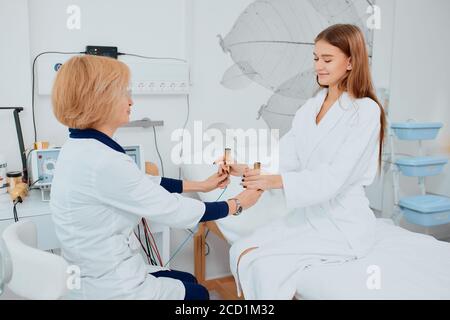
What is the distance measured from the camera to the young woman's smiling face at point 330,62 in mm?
1609

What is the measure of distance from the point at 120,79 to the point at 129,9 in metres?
1.06

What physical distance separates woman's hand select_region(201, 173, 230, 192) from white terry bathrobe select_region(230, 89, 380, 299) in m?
0.25

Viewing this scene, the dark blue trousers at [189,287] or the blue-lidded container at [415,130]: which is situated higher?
the blue-lidded container at [415,130]

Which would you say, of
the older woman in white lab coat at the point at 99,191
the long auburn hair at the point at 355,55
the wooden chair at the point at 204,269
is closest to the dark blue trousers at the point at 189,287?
the older woman in white lab coat at the point at 99,191

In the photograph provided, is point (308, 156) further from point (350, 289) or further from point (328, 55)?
point (350, 289)

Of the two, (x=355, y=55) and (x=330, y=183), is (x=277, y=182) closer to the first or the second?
(x=330, y=183)

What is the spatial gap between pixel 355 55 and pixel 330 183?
19.0 inches

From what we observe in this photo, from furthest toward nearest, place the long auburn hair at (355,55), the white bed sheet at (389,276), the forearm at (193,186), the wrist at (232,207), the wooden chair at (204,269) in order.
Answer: the wooden chair at (204,269)
the forearm at (193,186)
the long auburn hair at (355,55)
the wrist at (232,207)
the white bed sheet at (389,276)

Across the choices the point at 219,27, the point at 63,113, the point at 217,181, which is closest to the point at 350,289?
the point at 217,181

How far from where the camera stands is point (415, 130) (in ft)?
8.68

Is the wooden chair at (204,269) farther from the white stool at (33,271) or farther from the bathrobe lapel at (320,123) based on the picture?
the white stool at (33,271)

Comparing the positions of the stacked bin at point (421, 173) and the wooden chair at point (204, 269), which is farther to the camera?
the stacked bin at point (421, 173)

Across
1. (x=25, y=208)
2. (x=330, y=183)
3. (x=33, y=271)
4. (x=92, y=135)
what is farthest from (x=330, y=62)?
(x=25, y=208)

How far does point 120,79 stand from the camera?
4.05 feet
